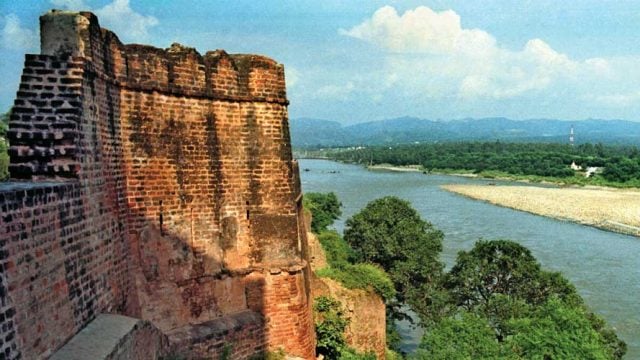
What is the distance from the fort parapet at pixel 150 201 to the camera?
20.8 ft

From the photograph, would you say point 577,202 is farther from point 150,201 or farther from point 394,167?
point 394,167

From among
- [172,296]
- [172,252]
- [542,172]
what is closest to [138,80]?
[172,252]

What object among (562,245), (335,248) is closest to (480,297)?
(335,248)

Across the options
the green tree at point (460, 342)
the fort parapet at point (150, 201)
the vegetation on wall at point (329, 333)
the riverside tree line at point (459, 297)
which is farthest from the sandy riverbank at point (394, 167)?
the fort parapet at point (150, 201)

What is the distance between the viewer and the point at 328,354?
537 inches

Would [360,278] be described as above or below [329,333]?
above

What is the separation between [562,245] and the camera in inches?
1681

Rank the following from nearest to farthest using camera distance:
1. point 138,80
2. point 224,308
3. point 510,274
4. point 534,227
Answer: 1. point 138,80
2. point 224,308
3. point 510,274
4. point 534,227

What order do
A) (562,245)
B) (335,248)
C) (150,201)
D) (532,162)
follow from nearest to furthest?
(150,201), (335,248), (562,245), (532,162)

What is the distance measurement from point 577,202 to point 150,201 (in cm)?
7155

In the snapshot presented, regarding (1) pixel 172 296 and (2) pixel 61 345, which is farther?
(1) pixel 172 296

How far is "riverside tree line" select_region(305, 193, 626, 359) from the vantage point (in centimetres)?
1459

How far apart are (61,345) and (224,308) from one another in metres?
4.44

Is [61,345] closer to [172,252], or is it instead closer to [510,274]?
[172,252]
